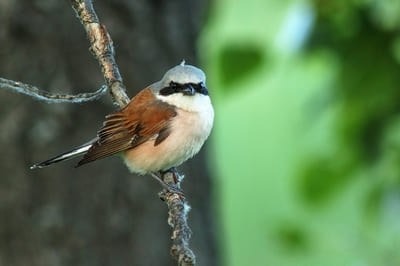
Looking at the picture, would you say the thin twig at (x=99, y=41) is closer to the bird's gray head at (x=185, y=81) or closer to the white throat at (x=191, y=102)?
the bird's gray head at (x=185, y=81)

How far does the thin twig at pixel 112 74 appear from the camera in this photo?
1928mm

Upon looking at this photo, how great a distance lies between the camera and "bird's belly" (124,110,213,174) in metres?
3.22

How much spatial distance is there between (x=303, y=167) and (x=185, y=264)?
297 cm

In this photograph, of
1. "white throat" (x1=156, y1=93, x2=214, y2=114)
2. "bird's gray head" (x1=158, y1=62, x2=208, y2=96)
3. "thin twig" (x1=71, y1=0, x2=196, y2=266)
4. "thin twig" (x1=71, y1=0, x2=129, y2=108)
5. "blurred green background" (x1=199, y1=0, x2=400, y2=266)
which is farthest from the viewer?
"blurred green background" (x1=199, y1=0, x2=400, y2=266)

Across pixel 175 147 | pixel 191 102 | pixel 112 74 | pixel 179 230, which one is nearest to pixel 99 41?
pixel 112 74

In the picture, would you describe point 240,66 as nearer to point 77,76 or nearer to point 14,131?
point 77,76

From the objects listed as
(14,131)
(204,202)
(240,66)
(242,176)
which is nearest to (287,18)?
(240,66)

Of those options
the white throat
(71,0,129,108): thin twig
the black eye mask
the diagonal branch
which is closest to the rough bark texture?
the white throat

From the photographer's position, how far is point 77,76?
4.50m

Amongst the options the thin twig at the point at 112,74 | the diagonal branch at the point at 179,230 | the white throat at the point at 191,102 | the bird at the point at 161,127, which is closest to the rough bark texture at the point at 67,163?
the bird at the point at 161,127

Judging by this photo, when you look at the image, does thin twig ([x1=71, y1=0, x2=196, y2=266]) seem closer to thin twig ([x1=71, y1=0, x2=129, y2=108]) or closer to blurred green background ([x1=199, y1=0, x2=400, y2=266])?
thin twig ([x1=71, y1=0, x2=129, y2=108])

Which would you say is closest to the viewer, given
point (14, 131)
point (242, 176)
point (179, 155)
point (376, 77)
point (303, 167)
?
point (179, 155)

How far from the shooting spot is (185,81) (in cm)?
322

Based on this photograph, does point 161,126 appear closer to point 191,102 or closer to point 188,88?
point 191,102
